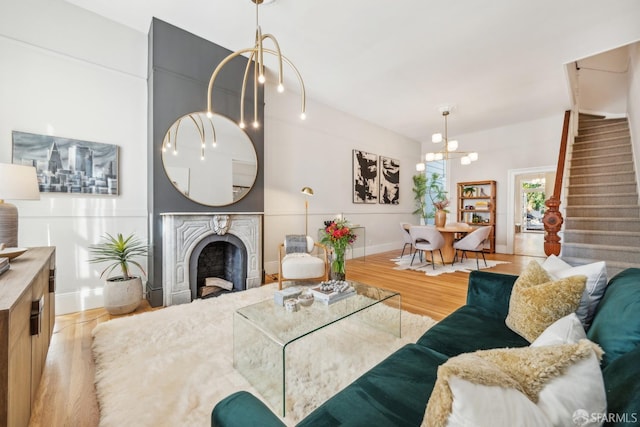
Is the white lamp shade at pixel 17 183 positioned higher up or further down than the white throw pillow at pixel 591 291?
higher up

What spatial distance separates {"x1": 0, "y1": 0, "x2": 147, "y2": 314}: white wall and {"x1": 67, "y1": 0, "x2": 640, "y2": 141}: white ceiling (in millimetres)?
329

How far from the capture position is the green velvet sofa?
618 millimetres

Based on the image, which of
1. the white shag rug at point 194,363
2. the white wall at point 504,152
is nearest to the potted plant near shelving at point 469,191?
the white wall at point 504,152

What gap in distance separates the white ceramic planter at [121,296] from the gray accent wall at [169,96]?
23cm

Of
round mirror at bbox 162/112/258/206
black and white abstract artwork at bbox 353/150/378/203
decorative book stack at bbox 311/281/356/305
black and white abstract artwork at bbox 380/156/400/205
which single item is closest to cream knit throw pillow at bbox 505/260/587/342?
decorative book stack at bbox 311/281/356/305

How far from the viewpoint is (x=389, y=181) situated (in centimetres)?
652

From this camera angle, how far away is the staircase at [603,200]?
3.27 m

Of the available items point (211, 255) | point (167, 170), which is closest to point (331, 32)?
point (167, 170)

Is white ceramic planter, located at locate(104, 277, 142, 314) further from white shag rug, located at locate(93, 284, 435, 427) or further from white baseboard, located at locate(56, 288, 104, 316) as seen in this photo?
white baseboard, located at locate(56, 288, 104, 316)

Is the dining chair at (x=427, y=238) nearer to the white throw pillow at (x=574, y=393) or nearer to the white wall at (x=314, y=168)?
the white wall at (x=314, y=168)

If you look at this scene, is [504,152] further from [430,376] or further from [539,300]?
[430,376]

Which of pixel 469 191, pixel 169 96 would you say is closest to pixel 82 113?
pixel 169 96

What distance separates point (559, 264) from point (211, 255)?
11.9 ft

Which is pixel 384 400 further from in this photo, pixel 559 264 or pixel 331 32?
pixel 331 32
